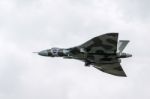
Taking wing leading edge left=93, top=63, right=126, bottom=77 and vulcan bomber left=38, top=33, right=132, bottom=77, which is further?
wing leading edge left=93, top=63, right=126, bottom=77

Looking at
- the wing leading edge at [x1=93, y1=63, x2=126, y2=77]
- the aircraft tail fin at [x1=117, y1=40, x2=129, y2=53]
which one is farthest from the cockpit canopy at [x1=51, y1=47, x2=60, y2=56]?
the aircraft tail fin at [x1=117, y1=40, x2=129, y2=53]

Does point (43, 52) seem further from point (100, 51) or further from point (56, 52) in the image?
point (100, 51)

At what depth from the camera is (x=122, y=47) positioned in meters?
151

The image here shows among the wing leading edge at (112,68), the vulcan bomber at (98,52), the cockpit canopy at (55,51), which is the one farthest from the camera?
the wing leading edge at (112,68)

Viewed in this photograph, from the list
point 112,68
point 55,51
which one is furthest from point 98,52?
point 55,51

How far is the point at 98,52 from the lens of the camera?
14825 cm

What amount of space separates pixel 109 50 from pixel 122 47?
428 centimetres

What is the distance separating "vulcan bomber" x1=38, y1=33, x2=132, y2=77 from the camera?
477 feet

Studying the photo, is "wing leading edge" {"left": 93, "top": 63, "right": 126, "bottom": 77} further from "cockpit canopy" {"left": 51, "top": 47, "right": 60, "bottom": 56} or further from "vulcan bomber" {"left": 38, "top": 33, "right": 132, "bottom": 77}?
"cockpit canopy" {"left": 51, "top": 47, "right": 60, "bottom": 56}

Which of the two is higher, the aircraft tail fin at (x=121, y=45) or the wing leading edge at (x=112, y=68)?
the aircraft tail fin at (x=121, y=45)

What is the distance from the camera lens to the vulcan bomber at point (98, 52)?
145500mm

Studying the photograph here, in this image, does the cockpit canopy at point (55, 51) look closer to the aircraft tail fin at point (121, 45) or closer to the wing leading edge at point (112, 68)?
the wing leading edge at point (112, 68)

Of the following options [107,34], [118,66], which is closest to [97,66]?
[118,66]

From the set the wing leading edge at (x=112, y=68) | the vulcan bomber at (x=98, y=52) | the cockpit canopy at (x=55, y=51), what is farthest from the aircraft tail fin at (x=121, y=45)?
the cockpit canopy at (x=55, y=51)
